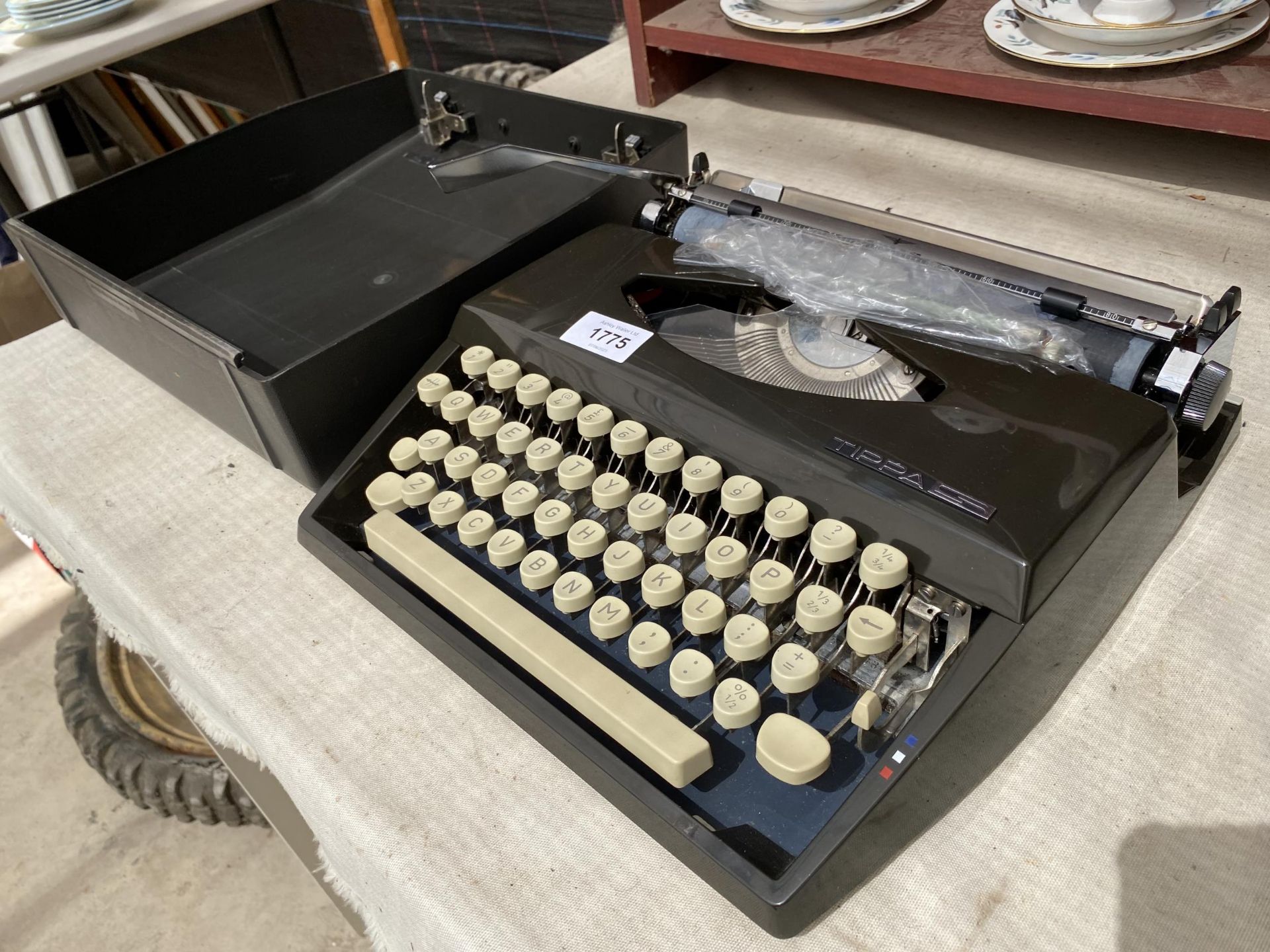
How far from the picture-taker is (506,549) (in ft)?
2.29

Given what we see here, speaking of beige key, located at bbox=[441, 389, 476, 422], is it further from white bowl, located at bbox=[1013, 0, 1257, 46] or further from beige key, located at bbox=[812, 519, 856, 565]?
white bowl, located at bbox=[1013, 0, 1257, 46]

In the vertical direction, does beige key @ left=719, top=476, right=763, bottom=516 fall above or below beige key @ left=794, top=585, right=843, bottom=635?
above

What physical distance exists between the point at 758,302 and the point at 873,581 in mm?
332

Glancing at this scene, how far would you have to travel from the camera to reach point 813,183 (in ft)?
3.79

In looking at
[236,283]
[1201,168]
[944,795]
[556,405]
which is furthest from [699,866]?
[1201,168]

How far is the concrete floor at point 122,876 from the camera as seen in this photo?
57.7 inches

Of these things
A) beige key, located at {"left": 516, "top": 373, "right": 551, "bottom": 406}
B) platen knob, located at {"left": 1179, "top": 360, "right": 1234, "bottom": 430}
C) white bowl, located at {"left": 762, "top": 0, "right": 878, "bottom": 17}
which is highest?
white bowl, located at {"left": 762, "top": 0, "right": 878, "bottom": 17}

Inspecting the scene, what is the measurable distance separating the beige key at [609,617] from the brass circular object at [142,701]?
1.16m

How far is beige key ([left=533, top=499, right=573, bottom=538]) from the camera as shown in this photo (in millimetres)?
694

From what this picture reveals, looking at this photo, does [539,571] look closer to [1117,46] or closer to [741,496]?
[741,496]

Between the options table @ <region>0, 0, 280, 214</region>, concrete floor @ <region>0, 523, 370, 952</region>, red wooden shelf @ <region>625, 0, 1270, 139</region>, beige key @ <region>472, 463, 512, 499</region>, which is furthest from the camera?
table @ <region>0, 0, 280, 214</region>

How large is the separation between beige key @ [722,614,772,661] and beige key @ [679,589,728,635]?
1 centimetres

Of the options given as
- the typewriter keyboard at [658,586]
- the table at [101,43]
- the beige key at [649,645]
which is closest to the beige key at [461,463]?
the typewriter keyboard at [658,586]

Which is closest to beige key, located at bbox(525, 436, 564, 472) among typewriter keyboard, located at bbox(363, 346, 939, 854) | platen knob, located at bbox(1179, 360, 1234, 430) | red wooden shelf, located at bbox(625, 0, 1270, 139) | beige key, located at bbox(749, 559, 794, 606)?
typewriter keyboard, located at bbox(363, 346, 939, 854)
